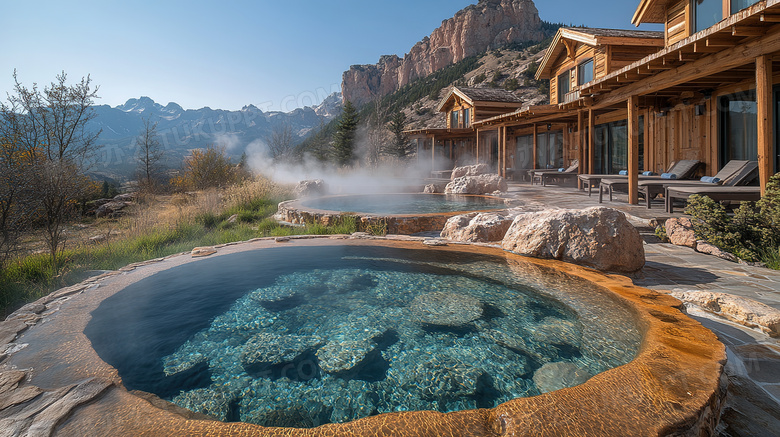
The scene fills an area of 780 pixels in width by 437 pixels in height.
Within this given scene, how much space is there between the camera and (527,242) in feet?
13.8

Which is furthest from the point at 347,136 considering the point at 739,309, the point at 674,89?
the point at 739,309

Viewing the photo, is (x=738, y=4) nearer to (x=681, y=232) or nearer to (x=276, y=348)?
(x=681, y=232)

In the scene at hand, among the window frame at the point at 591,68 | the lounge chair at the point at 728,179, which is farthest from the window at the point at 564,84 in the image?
the lounge chair at the point at 728,179

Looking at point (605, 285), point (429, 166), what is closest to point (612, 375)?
point (605, 285)

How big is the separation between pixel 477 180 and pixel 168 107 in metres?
170

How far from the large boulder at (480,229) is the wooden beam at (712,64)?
157 inches

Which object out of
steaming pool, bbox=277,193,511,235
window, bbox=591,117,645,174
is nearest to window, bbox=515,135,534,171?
window, bbox=591,117,645,174

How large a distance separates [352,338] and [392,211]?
5.53m

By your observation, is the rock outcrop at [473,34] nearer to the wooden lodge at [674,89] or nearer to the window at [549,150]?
the window at [549,150]

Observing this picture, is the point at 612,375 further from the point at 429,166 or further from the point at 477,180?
the point at 429,166

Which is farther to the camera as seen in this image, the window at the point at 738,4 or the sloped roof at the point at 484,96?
the sloped roof at the point at 484,96

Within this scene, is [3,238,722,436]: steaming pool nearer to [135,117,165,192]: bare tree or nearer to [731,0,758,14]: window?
[731,0,758,14]: window

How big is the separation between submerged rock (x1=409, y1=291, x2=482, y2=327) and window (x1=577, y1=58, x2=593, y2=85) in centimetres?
1331

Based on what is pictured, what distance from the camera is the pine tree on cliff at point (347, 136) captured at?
27875mm
